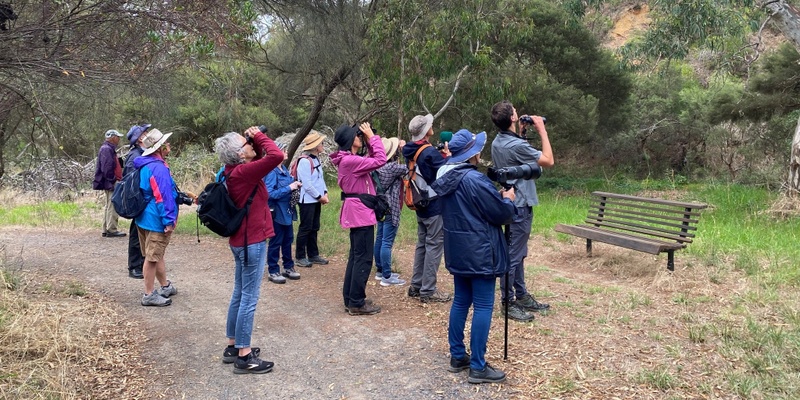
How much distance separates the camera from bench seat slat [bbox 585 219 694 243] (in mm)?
7012

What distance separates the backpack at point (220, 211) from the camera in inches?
162

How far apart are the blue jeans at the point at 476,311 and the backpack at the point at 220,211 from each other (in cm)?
156

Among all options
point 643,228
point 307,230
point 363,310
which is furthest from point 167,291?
point 643,228

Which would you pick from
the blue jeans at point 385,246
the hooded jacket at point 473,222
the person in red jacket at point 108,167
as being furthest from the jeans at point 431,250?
the person in red jacket at point 108,167

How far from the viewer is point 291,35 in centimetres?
1075

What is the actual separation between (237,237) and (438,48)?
704cm

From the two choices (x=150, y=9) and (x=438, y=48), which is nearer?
(x=150, y=9)

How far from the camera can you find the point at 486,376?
13.5 ft

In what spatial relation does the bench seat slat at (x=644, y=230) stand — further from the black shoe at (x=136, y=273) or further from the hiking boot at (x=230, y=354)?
→ the black shoe at (x=136, y=273)

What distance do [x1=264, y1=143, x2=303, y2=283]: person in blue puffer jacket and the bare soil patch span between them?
29 cm

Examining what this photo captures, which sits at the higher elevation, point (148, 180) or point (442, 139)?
point (442, 139)

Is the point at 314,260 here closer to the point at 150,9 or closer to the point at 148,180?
the point at 148,180

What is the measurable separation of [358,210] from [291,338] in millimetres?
1291

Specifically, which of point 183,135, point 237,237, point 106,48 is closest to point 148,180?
point 106,48
